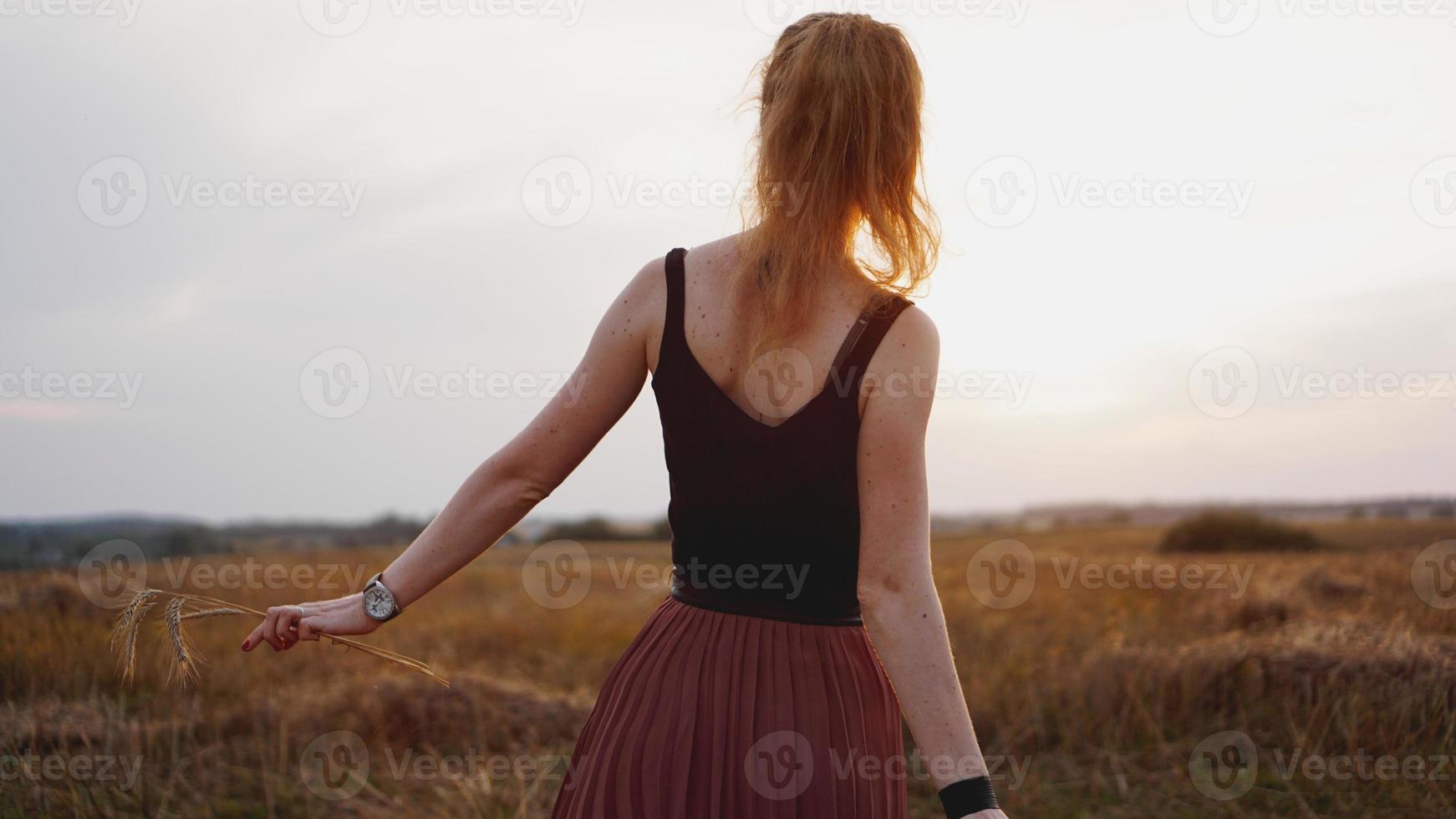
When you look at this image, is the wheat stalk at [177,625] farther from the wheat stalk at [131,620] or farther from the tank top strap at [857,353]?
the tank top strap at [857,353]

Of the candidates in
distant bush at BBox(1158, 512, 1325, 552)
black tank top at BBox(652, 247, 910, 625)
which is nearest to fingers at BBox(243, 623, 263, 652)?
black tank top at BBox(652, 247, 910, 625)

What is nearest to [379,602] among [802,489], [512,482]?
[512,482]

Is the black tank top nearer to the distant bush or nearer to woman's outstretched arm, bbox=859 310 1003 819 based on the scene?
A: woman's outstretched arm, bbox=859 310 1003 819

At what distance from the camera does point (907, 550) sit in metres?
1.81

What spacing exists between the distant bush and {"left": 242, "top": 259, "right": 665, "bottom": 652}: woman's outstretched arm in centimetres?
1120

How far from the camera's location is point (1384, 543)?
830 centimetres

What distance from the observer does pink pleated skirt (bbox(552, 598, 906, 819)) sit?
1.86 m

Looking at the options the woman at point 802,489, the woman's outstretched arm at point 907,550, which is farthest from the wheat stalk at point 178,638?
the woman's outstretched arm at point 907,550

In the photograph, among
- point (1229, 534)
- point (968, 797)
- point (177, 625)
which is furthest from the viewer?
point (1229, 534)

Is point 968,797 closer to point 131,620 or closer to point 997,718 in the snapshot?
point 131,620

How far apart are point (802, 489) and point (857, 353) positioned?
0.25 metres

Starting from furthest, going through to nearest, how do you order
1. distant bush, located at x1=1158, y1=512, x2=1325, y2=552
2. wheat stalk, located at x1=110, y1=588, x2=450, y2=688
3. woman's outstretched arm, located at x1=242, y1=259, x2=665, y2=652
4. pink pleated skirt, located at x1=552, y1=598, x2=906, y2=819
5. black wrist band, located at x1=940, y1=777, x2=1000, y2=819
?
1. distant bush, located at x1=1158, y1=512, x2=1325, y2=552
2. wheat stalk, located at x1=110, y1=588, x2=450, y2=688
3. woman's outstretched arm, located at x1=242, y1=259, x2=665, y2=652
4. pink pleated skirt, located at x1=552, y1=598, x2=906, y2=819
5. black wrist band, located at x1=940, y1=777, x2=1000, y2=819

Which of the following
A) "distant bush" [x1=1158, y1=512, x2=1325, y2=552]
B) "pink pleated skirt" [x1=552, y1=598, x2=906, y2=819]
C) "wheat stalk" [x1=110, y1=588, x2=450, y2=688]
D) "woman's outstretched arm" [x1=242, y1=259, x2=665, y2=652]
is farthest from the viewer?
"distant bush" [x1=1158, y1=512, x2=1325, y2=552]

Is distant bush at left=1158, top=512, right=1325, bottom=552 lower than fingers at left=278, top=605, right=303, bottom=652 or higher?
lower
